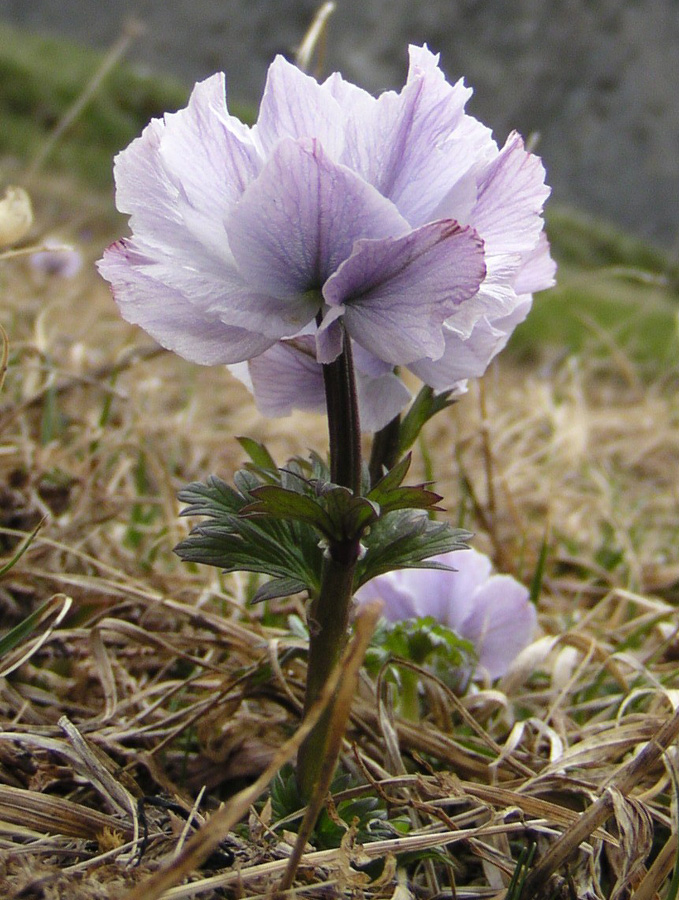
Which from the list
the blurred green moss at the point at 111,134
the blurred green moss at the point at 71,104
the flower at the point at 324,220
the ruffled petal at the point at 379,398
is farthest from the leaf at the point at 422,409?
the blurred green moss at the point at 71,104

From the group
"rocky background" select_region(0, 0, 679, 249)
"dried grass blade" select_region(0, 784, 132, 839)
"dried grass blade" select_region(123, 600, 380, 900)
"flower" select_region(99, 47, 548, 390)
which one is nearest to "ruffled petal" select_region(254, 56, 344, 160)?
"flower" select_region(99, 47, 548, 390)

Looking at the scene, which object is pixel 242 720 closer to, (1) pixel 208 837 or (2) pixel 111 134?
(1) pixel 208 837

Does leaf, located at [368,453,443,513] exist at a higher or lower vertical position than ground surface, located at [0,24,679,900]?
higher

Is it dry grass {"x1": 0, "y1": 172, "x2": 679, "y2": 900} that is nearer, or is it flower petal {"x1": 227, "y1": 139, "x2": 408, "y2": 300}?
flower petal {"x1": 227, "y1": 139, "x2": 408, "y2": 300}

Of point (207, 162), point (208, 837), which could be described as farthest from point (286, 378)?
point (208, 837)

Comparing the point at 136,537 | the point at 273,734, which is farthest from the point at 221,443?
the point at 273,734

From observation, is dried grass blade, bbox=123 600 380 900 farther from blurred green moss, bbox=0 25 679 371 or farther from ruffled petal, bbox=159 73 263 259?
blurred green moss, bbox=0 25 679 371

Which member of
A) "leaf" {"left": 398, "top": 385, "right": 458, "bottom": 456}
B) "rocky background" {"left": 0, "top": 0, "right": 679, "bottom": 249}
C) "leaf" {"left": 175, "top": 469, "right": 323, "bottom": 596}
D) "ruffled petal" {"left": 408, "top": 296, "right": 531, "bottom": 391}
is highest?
"rocky background" {"left": 0, "top": 0, "right": 679, "bottom": 249}
